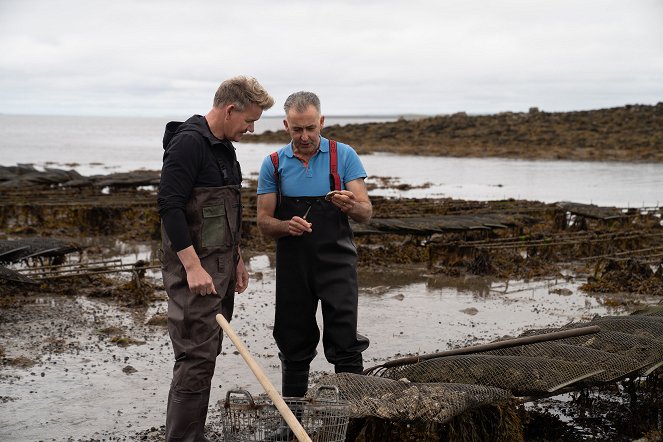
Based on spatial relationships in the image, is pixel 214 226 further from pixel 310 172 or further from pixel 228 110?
pixel 310 172

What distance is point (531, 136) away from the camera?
181ft

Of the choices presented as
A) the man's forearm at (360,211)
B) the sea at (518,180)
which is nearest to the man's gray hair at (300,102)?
the man's forearm at (360,211)

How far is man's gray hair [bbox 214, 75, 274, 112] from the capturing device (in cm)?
404

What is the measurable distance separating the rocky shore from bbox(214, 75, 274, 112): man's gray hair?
4111cm

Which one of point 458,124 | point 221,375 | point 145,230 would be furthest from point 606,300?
point 458,124

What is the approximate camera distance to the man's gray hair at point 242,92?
4.04 meters

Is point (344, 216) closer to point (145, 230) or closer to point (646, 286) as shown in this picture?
point (646, 286)

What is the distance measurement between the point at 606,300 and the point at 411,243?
396 cm

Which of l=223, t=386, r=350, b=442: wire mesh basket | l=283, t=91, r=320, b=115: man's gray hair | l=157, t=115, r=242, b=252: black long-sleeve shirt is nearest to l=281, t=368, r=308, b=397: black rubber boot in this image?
l=223, t=386, r=350, b=442: wire mesh basket

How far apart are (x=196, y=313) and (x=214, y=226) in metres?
0.44

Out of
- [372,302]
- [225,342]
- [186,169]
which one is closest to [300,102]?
[186,169]

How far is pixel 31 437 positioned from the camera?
5.21m

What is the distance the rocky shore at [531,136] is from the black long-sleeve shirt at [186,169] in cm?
4114

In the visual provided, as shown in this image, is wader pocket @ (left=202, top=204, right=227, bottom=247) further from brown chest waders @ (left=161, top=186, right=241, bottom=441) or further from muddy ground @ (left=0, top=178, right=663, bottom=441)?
muddy ground @ (left=0, top=178, right=663, bottom=441)
